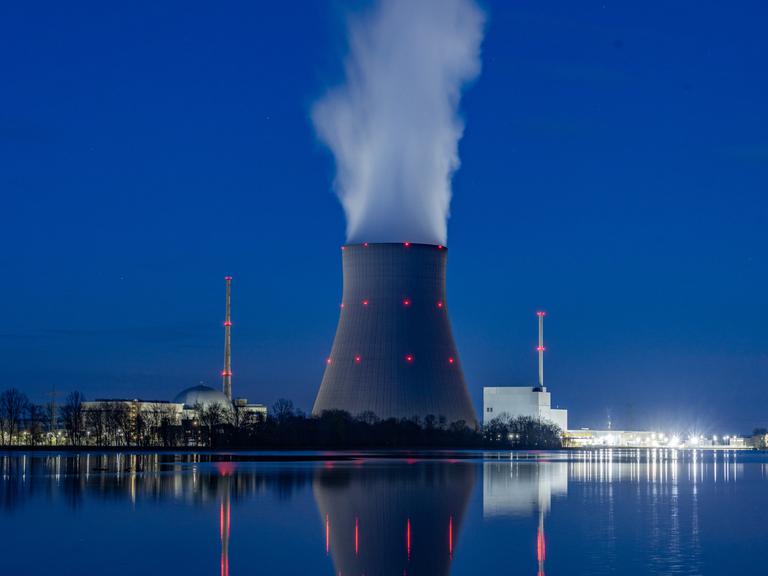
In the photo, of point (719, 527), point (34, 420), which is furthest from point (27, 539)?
point (34, 420)

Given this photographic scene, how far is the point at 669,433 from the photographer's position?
4990 inches

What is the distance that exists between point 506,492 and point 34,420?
62.8 meters

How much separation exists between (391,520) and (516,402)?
67.2 meters

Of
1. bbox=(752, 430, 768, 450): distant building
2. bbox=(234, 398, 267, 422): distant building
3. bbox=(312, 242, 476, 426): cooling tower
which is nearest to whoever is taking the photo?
bbox=(312, 242, 476, 426): cooling tower

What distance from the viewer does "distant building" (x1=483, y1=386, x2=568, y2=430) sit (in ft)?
280

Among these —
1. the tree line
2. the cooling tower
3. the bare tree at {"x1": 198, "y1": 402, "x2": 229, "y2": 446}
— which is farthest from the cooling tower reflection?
the bare tree at {"x1": 198, "y1": 402, "x2": 229, "y2": 446}

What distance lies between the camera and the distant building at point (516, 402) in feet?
280

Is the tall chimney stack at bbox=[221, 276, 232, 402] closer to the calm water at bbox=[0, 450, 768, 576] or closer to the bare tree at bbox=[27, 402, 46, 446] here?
the bare tree at bbox=[27, 402, 46, 446]

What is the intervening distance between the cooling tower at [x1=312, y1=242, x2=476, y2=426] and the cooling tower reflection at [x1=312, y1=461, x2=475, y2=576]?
21.4 meters

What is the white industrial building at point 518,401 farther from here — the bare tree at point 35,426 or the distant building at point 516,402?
the bare tree at point 35,426

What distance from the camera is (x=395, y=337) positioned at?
54.8 m

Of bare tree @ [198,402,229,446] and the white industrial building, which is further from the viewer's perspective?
the white industrial building

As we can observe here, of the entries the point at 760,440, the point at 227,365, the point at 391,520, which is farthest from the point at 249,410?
the point at 760,440

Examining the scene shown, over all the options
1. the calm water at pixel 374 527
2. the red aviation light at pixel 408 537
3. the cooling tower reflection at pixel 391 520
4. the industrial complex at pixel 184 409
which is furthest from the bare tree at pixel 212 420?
the red aviation light at pixel 408 537
